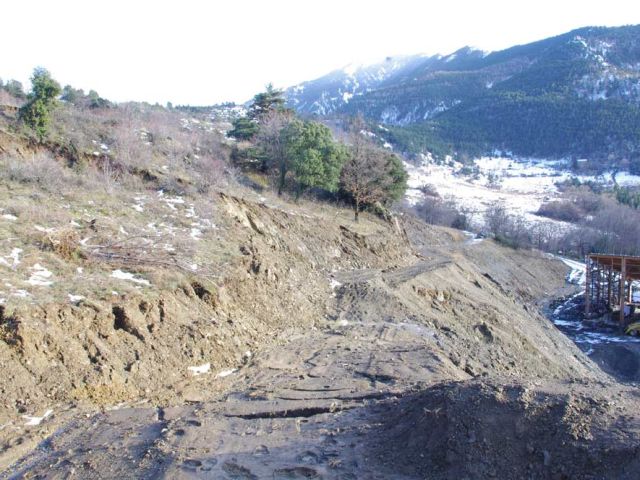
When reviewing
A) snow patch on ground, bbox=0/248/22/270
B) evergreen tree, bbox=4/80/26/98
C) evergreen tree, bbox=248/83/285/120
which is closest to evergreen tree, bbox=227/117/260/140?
evergreen tree, bbox=248/83/285/120

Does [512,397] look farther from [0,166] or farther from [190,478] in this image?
[0,166]

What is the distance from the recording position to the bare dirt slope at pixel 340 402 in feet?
19.2

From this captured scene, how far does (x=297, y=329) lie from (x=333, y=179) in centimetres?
1287

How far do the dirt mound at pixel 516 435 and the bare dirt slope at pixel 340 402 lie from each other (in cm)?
2

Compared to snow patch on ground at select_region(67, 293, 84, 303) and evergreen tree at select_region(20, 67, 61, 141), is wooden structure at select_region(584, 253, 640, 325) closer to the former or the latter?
snow patch on ground at select_region(67, 293, 84, 303)

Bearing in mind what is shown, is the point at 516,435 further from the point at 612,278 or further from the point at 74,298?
the point at 612,278

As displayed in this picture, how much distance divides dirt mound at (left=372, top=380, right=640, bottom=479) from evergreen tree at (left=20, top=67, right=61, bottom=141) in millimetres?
17151

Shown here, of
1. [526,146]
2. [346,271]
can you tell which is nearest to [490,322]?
[346,271]

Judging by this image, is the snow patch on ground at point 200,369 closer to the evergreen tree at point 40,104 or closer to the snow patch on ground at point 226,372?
the snow patch on ground at point 226,372

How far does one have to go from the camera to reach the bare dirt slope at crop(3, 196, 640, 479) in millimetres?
5859

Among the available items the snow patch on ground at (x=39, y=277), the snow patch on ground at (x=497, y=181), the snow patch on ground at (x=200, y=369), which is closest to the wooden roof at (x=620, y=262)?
the snow patch on ground at (x=200, y=369)

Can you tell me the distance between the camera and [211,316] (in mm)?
10891

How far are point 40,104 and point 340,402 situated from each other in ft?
53.7

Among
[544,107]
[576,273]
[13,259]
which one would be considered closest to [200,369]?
[13,259]
